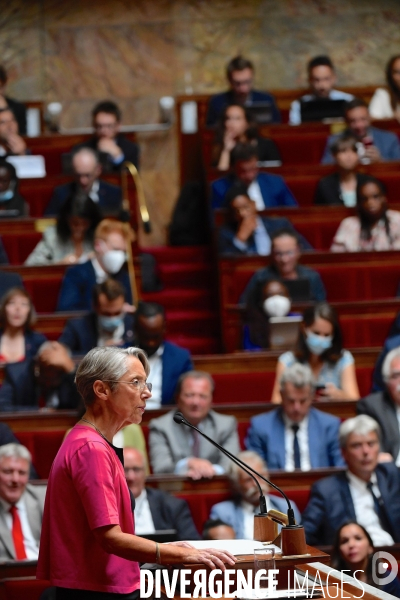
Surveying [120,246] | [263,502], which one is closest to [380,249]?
[120,246]

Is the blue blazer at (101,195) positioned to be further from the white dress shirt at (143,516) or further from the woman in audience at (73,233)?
the white dress shirt at (143,516)

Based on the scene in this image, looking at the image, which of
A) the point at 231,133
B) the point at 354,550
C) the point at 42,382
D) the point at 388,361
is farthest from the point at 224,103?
the point at 354,550

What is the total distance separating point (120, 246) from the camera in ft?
14.0

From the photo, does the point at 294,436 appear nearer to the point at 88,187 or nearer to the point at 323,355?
the point at 323,355

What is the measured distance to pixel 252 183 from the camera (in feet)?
15.9

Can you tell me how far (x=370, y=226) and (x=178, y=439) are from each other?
154 centimetres

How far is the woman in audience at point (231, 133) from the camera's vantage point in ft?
16.5

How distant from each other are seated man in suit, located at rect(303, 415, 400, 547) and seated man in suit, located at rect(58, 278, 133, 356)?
1050mm

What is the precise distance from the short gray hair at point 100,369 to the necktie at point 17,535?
161cm

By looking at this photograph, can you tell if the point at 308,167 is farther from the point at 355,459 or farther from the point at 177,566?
the point at 177,566

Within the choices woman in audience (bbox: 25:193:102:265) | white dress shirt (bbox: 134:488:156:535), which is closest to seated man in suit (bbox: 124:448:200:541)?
white dress shirt (bbox: 134:488:156:535)

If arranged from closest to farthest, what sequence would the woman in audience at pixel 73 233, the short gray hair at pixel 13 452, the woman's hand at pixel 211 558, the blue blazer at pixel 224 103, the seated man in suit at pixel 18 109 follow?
1. the woman's hand at pixel 211 558
2. the short gray hair at pixel 13 452
3. the woman in audience at pixel 73 233
4. the blue blazer at pixel 224 103
5. the seated man in suit at pixel 18 109

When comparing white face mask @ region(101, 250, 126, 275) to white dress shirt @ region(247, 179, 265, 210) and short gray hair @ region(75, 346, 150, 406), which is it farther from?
short gray hair @ region(75, 346, 150, 406)

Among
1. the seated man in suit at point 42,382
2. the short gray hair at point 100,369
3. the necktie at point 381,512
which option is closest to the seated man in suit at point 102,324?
the seated man in suit at point 42,382
